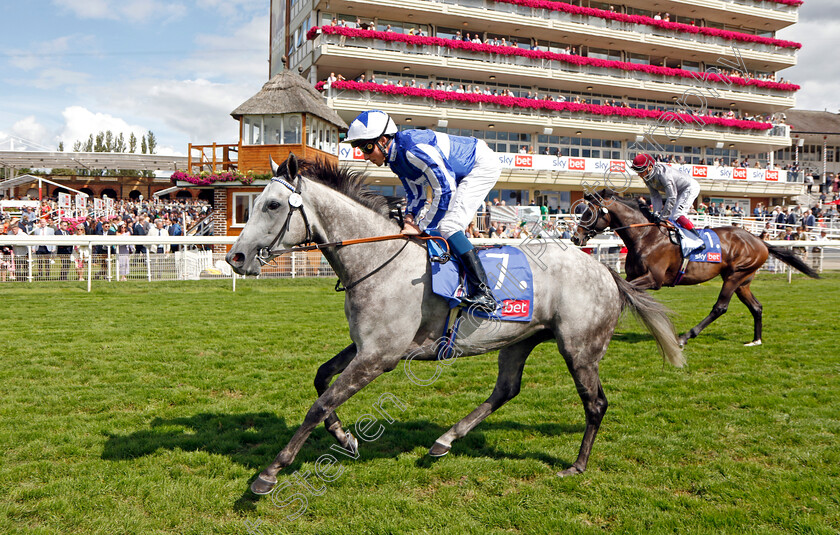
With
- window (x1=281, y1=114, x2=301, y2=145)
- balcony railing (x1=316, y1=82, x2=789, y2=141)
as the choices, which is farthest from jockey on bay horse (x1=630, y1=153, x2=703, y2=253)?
balcony railing (x1=316, y1=82, x2=789, y2=141)

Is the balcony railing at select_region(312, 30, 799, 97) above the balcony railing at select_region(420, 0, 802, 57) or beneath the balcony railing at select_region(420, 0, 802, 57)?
beneath

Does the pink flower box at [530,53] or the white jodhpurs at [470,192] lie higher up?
the pink flower box at [530,53]

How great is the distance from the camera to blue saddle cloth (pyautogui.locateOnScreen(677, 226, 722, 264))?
7875 millimetres

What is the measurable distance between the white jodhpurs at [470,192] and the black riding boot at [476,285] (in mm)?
196

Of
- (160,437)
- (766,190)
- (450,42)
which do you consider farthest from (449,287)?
(766,190)

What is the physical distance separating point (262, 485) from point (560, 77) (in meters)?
33.3

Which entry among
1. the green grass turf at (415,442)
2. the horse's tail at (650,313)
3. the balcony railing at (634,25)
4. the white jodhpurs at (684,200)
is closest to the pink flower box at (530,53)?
the balcony railing at (634,25)

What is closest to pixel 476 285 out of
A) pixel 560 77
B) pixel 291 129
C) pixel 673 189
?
pixel 673 189

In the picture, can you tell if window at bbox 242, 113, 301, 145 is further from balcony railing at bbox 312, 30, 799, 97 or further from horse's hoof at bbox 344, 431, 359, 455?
horse's hoof at bbox 344, 431, 359, 455

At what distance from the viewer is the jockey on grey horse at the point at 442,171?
3611 millimetres

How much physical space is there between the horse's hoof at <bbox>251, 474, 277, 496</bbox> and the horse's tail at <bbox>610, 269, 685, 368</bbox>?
2.61 m

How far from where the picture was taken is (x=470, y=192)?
391cm

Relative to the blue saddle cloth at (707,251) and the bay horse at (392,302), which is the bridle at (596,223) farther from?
the bay horse at (392,302)

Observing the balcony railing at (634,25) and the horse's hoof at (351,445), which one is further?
the balcony railing at (634,25)
